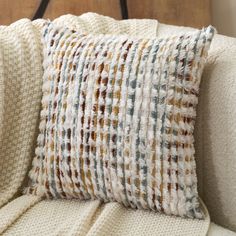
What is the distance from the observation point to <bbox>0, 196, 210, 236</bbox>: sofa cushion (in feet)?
3.15

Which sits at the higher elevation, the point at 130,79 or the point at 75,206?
the point at 130,79

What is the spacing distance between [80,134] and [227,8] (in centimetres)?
123

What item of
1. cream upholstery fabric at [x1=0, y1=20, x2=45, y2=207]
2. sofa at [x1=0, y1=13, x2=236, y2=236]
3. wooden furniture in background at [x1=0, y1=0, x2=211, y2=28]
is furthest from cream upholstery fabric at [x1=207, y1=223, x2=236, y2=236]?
wooden furniture in background at [x1=0, y1=0, x2=211, y2=28]

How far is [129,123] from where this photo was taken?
99 cm

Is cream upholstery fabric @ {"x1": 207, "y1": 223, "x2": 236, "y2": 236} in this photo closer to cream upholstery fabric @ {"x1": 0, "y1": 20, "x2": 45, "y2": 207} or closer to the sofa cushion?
the sofa cushion

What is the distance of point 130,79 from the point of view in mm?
997

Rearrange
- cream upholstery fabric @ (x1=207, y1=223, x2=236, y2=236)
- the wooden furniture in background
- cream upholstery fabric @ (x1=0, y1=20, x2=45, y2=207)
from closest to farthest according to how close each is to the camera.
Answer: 1. cream upholstery fabric @ (x1=207, y1=223, x2=236, y2=236)
2. cream upholstery fabric @ (x1=0, y1=20, x2=45, y2=207)
3. the wooden furniture in background

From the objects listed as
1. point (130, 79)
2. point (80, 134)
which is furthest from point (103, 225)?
point (130, 79)

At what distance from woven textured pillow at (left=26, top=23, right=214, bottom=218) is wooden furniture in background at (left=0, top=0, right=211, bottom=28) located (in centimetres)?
80

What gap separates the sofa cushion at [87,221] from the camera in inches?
37.9

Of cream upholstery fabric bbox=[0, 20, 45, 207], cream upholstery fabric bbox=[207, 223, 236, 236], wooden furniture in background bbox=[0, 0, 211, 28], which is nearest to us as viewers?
cream upholstery fabric bbox=[207, 223, 236, 236]

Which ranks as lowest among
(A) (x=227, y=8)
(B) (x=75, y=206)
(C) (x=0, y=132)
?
Result: (B) (x=75, y=206)

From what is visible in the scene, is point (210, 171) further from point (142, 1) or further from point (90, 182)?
point (142, 1)

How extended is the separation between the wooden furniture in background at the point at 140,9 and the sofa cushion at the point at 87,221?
3.20 feet
